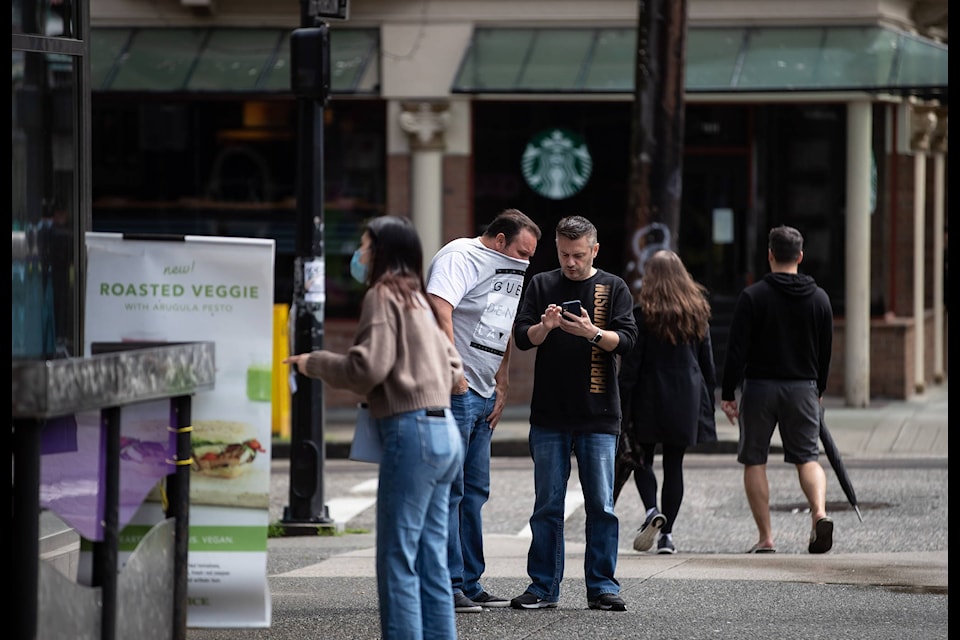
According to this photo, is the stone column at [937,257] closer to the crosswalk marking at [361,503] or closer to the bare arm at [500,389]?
the crosswalk marking at [361,503]

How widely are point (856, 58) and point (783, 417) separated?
8704 millimetres

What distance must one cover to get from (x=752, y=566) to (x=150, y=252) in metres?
4.45

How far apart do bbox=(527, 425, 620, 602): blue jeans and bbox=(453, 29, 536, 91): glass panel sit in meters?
10.0

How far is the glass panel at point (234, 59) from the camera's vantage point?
17.3m

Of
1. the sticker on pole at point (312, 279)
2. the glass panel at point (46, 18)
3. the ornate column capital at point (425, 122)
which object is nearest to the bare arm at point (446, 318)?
the glass panel at point (46, 18)

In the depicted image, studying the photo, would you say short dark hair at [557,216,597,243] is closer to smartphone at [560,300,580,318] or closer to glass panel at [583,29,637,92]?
smartphone at [560,300,580,318]

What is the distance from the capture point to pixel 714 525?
10.7 meters

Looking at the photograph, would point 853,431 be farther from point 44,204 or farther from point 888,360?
point 44,204

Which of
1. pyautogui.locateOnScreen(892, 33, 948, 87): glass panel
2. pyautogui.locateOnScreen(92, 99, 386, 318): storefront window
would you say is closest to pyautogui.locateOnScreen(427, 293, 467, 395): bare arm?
pyautogui.locateOnScreen(892, 33, 948, 87): glass panel

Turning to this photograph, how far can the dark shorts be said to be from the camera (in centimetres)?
895

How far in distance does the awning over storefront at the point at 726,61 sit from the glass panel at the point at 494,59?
0.03 ft

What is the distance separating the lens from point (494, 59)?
681 inches
